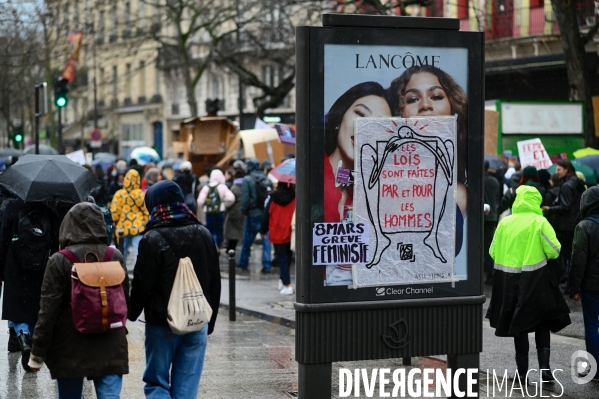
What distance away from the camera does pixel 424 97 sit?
707cm

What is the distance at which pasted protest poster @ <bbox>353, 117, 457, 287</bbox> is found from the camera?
6.94 metres

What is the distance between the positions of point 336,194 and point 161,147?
61004 mm

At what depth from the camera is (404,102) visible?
703 cm

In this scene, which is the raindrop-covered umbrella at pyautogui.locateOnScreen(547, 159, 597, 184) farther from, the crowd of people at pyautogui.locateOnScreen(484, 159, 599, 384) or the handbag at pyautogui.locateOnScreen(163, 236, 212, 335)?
the handbag at pyautogui.locateOnScreen(163, 236, 212, 335)

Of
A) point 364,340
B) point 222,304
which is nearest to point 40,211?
point 364,340

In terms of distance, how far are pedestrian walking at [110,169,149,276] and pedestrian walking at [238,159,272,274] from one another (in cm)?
324

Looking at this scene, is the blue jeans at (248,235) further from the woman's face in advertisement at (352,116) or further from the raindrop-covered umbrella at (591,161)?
the woman's face in advertisement at (352,116)

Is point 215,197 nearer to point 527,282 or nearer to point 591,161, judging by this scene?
point 591,161

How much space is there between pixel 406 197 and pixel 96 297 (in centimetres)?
216

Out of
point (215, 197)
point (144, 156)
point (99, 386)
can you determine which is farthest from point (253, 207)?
point (99, 386)

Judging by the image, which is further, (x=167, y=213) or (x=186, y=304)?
(x=167, y=213)

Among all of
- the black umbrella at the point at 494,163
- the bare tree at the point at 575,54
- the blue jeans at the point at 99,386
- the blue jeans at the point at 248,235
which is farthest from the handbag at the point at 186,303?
the bare tree at the point at 575,54

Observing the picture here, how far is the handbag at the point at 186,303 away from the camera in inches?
261

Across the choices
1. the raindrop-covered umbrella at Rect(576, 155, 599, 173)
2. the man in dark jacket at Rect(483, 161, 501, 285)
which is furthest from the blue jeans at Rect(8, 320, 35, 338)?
the raindrop-covered umbrella at Rect(576, 155, 599, 173)
